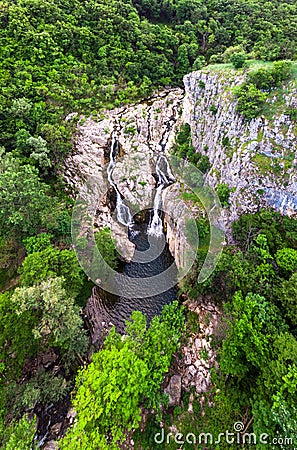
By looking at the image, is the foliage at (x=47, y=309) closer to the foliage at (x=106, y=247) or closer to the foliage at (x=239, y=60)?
the foliage at (x=106, y=247)

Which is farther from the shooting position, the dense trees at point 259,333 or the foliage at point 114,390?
the foliage at point 114,390

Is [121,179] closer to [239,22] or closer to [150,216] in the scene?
[150,216]

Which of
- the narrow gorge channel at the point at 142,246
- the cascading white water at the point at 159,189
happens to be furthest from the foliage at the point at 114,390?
the cascading white water at the point at 159,189

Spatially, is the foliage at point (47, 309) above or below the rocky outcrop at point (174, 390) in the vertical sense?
above

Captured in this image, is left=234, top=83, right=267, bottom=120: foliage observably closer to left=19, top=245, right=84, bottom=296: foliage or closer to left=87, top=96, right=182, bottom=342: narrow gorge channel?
left=87, top=96, right=182, bottom=342: narrow gorge channel

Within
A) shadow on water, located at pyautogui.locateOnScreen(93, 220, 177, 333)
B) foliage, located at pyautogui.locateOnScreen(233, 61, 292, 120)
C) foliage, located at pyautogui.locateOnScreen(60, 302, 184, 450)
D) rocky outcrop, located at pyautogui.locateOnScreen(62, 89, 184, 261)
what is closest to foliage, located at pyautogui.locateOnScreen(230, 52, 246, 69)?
foliage, located at pyautogui.locateOnScreen(233, 61, 292, 120)
